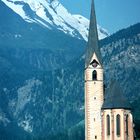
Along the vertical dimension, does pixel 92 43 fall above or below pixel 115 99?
above

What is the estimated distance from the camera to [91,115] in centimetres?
Result: 16262


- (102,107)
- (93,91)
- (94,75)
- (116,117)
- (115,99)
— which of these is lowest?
(116,117)

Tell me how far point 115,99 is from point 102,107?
10.7 ft

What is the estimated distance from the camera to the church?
15862cm

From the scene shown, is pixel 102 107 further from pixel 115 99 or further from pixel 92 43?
pixel 92 43

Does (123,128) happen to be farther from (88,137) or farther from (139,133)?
(139,133)

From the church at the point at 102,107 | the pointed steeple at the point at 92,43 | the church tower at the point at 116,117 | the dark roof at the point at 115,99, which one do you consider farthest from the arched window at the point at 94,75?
the church tower at the point at 116,117

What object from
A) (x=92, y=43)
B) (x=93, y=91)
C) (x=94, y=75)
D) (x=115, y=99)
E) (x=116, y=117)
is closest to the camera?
(x=116, y=117)

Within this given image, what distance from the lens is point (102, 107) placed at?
16125cm

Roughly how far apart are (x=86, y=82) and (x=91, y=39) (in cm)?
956

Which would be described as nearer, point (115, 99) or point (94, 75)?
point (115, 99)

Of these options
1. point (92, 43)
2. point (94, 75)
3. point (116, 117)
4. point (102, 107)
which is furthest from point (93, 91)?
point (92, 43)

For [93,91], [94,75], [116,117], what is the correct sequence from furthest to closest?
[94,75] < [93,91] < [116,117]

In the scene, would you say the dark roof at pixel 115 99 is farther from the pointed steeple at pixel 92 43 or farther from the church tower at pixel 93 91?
the pointed steeple at pixel 92 43
